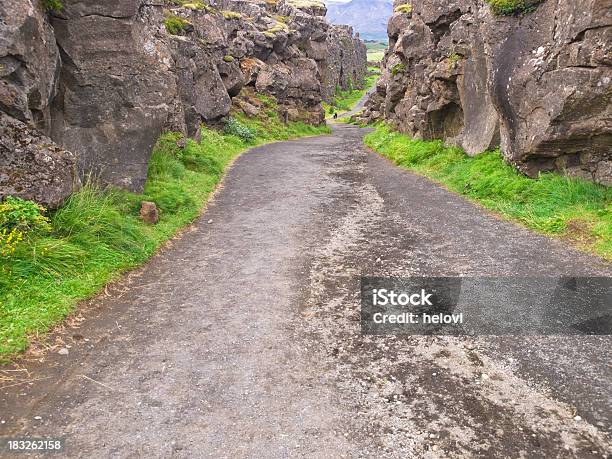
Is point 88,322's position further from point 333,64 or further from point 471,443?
point 333,64

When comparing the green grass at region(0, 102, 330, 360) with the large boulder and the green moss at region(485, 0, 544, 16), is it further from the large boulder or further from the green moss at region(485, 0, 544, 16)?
the green moss at region(485, 0, 544, 16)

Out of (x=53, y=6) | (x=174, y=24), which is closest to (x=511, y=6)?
(x=53, y=6)

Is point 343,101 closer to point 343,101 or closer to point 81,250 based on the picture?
point 343,101

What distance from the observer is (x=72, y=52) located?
11.2 metres

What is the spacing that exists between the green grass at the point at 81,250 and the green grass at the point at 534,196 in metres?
8.06

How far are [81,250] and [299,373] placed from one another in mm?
4543

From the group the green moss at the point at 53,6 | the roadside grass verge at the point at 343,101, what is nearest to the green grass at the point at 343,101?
the roadside grass verge at the point at 343,101

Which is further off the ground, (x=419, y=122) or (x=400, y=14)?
(x=400, y=14)

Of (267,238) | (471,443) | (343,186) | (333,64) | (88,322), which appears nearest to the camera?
(471,443)

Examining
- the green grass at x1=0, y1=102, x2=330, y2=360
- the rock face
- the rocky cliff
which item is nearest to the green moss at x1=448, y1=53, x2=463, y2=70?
the rock face

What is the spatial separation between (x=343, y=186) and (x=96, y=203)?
30.2 ft

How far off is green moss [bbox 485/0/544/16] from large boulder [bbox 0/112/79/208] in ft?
41.1

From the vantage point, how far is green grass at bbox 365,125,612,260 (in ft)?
32.6

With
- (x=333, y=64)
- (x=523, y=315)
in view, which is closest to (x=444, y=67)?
(x=523, y=315)
